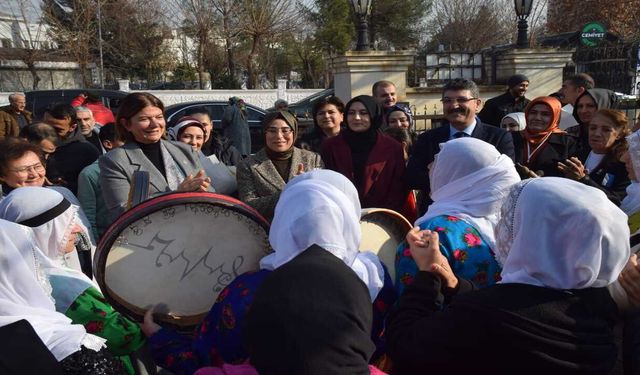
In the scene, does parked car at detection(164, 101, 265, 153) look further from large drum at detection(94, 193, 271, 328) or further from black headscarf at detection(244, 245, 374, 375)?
black headscarf at detection(244, 245, 374, 375)

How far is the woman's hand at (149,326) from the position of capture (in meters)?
2.22

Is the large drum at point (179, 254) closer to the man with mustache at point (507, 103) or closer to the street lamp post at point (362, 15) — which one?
the man with mustache at point (507, 103)

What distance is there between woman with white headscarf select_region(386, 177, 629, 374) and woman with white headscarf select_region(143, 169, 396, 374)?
34cm

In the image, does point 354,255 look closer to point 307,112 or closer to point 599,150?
point 599,150

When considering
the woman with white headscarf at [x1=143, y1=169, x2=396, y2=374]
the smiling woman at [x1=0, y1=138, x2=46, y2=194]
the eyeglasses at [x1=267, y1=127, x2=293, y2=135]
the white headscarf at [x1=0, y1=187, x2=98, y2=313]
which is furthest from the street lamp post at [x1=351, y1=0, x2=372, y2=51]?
the woman with white headscarf at [x1=143, y1=169, x2=396, y2=374]

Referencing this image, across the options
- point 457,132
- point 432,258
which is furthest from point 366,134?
point 432,258

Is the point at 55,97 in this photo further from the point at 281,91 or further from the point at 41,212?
the point at 281,91

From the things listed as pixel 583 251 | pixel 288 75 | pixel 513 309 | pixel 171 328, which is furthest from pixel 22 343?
pixel 288 75

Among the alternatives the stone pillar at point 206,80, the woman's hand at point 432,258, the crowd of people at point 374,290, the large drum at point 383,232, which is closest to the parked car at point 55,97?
the crowd of people at point 374,290

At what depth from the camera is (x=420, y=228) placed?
7.54 ft

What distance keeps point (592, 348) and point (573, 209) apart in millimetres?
405

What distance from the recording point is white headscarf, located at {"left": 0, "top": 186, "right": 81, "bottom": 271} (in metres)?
2.33

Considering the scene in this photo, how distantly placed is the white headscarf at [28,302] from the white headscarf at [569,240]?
54.7 inches

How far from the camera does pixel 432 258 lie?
199 cm
